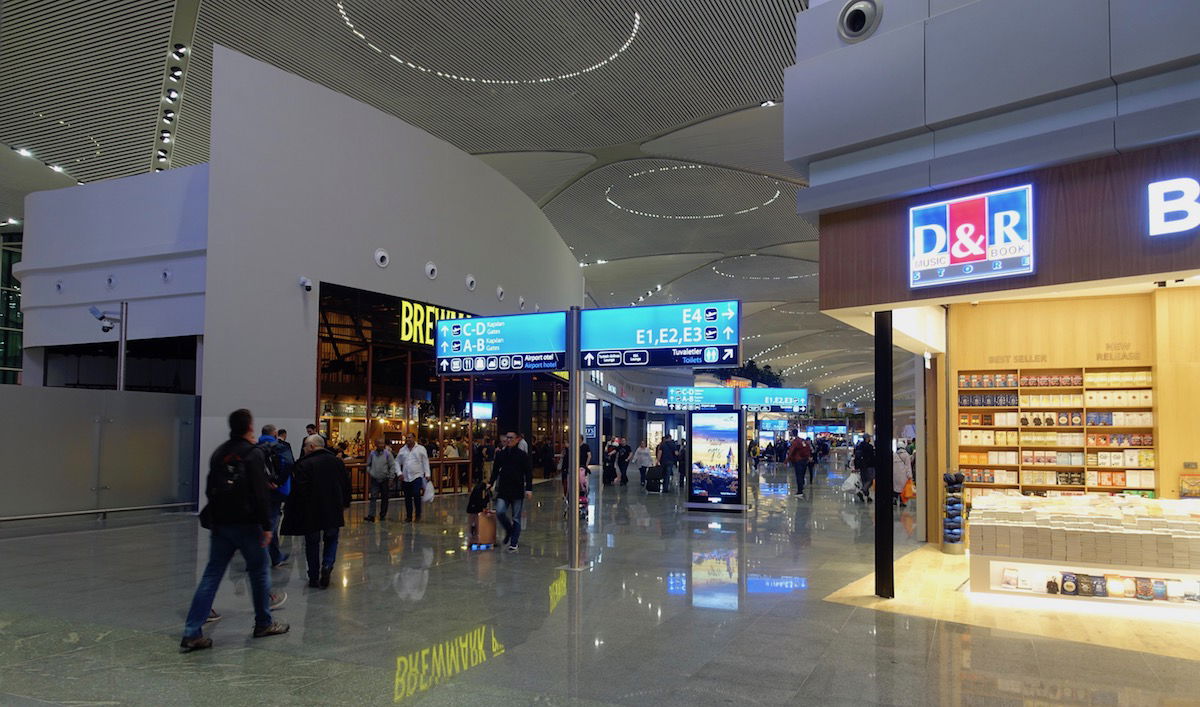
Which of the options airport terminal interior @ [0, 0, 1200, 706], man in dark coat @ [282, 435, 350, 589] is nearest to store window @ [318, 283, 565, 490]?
airport terminal interior @ [0, 0, 1200, 706]

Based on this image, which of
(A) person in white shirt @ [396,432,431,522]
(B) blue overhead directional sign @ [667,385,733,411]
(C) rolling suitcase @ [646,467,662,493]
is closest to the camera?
(A) person in white shirt @ [396,432,431,522]

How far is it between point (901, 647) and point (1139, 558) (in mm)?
2655

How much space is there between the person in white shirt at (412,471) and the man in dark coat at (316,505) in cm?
542

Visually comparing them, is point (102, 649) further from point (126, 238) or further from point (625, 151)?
point (625, 151)

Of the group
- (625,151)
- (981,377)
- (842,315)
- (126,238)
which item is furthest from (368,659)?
(625,151)

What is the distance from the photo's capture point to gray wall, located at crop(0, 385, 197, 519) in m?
11.5

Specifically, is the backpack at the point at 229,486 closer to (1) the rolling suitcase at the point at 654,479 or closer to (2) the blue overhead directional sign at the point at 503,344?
(2) the blue overhead directional sign at the point at 503,344

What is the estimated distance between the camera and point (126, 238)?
14523mm

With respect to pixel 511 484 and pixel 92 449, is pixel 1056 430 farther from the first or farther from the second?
pixel 92 449

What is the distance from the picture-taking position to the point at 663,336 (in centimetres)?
824

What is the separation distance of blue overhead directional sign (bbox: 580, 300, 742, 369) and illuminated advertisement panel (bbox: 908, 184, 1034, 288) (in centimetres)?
192

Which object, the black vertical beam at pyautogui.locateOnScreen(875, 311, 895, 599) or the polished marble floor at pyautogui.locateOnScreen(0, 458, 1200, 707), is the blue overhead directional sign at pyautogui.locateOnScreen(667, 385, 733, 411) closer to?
the polished marble floor at pyautogui.locateOnScreen(0, 458, 1200, 707)

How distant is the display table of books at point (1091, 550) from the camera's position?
654 cm

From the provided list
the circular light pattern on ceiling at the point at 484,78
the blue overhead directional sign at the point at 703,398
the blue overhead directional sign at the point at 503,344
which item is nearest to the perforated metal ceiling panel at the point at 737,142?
the circular light pattern on ceiling at the point at 484,78
